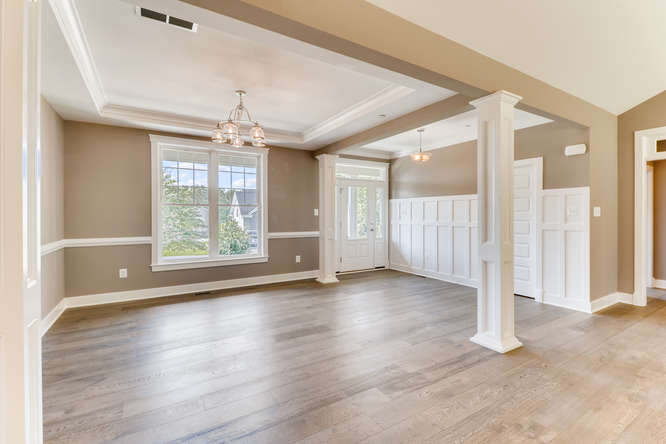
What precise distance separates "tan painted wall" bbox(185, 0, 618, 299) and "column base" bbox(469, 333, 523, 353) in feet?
6.15

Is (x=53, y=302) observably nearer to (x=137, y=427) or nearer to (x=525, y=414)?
(x=137, y=427)

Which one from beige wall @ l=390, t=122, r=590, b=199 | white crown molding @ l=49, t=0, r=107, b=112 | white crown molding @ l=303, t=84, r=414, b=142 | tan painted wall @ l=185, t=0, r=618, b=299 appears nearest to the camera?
tan painted wall @ l=185, t=0, r=618, b=299

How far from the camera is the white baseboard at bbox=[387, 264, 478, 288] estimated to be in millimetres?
5255

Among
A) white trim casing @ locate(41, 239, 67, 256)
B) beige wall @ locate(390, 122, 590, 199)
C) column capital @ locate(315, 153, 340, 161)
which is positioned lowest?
white trim casing @ locate(41, 239, 67, 256)

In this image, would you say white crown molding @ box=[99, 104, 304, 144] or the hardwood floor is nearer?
the hardwood floor

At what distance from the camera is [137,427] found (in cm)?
179

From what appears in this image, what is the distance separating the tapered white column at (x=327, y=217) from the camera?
5.58m

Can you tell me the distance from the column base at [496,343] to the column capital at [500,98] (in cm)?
218

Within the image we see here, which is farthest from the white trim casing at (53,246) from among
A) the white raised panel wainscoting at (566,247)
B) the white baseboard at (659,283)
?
the white baseboard at (659,283)

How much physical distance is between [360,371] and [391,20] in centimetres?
258

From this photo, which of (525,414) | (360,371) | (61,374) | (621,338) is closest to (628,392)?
(525,414)

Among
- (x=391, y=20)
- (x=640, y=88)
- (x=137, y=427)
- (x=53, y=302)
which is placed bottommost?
(x=137, y=427)

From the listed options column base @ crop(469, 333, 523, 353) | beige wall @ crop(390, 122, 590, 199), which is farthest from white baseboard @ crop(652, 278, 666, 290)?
column base @ crop(469, 333, 523, 353)

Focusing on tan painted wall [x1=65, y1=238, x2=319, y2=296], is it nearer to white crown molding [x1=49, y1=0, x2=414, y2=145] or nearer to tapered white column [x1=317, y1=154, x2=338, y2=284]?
tapered white column [x1=317, y1=154, x2=338, y2=284]
